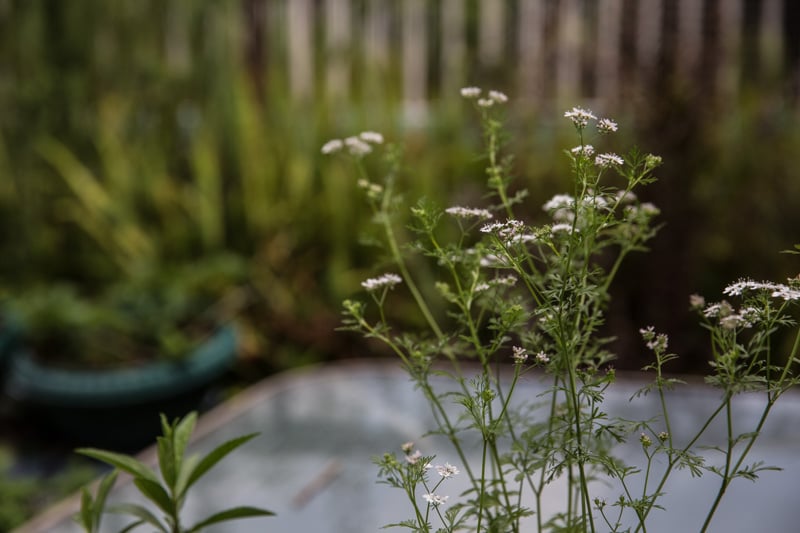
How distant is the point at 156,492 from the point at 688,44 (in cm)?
265

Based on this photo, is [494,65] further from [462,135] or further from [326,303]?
[326,303]

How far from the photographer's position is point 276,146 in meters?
3.29

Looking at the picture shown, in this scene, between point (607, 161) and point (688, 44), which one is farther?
point (688, 44)

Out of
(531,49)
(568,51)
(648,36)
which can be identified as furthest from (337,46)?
(648,36)

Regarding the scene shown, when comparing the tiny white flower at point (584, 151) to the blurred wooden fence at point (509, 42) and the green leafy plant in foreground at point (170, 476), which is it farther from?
the blurred wooden fence at point (509, 42)

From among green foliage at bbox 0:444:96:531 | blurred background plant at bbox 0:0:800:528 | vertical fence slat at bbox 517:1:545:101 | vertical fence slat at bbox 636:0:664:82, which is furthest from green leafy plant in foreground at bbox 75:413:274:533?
vertical fence slat at bbox 517:1:545:101

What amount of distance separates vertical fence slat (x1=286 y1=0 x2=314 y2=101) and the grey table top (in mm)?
2761

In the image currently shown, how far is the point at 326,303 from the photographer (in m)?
3.12

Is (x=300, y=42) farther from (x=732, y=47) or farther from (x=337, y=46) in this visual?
(x=732, y=47)

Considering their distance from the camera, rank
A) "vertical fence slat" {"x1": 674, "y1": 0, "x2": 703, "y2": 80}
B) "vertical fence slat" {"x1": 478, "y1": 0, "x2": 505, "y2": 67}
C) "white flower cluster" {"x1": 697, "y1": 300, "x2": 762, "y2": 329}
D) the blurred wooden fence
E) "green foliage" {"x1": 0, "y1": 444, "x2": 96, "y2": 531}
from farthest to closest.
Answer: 1. "vertical fence slat" {"x1": 478, "y1": 0, "x2": 505, "y2": 67}
2. the blurred wooden fence
3. "vertical fence slat" {"x1": 674, "y1": 0, "x2": 703, "y2": 80}
4. "green foliage" {"x1": 0, "y1": 444, "x2": 96, "y2": 531}
5. "white flower cluster" {"x1": 697, "y1": 300, "x2": 762, "y2": 329}

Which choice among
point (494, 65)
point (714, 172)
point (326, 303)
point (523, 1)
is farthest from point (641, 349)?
point (523, 1)

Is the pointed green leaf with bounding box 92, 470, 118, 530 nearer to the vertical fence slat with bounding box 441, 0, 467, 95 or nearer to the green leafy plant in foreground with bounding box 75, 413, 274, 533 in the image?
the green leafy plant in foreground with bounding box 75, 413, 274, 533

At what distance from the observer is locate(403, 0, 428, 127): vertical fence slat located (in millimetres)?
4184

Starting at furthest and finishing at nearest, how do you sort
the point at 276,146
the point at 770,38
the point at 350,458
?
the point at 770,38 < the point at 276,146 < the point at 350,458
